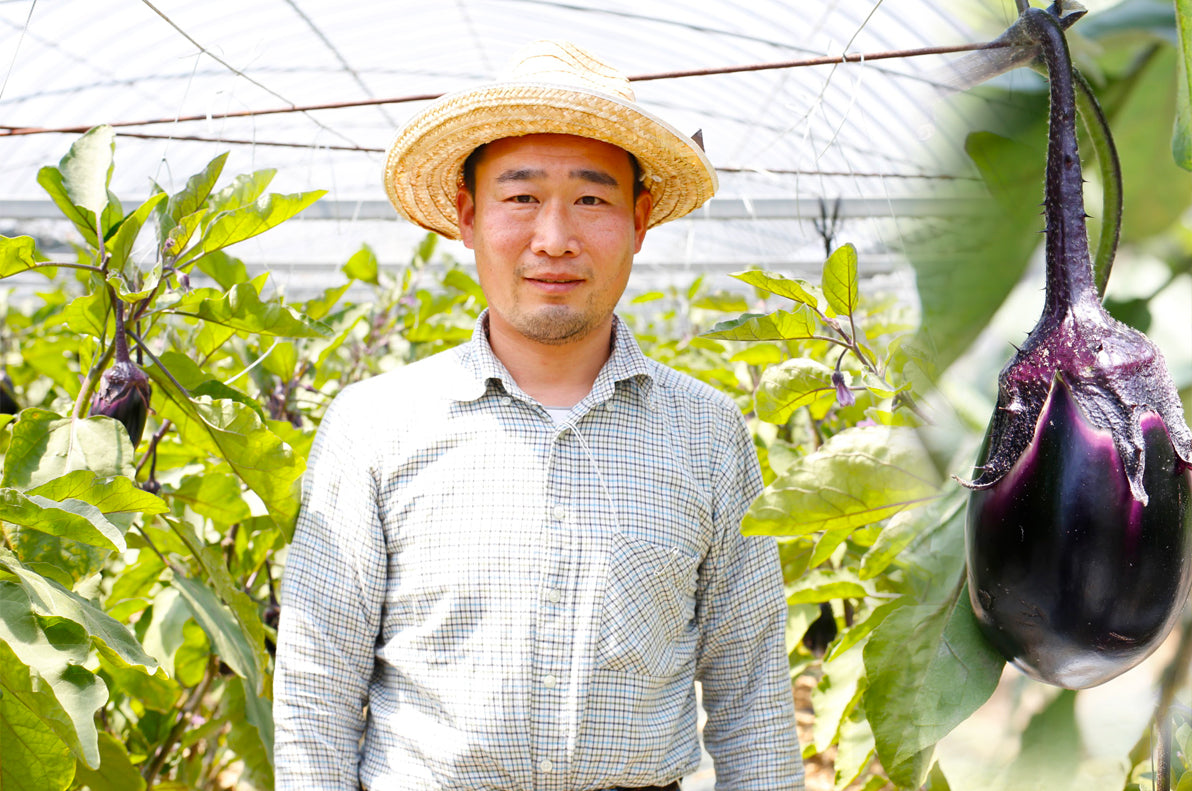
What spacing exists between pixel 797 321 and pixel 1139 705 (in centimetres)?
78

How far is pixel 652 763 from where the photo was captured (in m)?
1.15

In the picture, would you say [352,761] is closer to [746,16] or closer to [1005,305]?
[1005,305]

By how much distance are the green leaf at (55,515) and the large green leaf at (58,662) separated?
0.05 meters

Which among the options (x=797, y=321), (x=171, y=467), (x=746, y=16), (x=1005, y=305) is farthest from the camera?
(x=746, y=16)

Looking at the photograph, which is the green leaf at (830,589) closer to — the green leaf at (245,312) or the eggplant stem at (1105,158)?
the green leaf at (245,312)

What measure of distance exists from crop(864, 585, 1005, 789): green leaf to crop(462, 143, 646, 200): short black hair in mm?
1062

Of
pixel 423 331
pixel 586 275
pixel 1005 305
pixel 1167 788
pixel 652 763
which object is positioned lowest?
pixel 652 763

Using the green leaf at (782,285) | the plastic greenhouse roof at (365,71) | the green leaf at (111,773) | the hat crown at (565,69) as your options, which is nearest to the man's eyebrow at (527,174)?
the hat crown at (565,69)

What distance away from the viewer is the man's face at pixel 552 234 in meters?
1.18

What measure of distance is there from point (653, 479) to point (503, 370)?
0.79ft

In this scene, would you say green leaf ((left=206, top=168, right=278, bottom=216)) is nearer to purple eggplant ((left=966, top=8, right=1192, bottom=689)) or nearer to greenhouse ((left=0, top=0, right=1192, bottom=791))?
greenhouse ((left=0, top=0, right=1192, bottom=791))

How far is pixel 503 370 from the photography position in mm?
1265

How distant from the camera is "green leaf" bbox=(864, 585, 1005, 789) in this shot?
27 cm

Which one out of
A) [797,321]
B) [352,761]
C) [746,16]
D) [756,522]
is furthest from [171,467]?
[746,16]
